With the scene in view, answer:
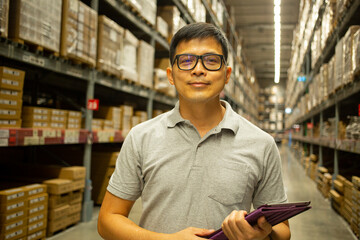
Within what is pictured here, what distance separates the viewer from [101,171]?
451 cm

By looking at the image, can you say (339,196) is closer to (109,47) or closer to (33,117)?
(109,47)

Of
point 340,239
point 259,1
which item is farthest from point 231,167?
point 259,1

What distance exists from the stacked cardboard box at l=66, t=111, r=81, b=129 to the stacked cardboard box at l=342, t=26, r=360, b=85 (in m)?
3.38

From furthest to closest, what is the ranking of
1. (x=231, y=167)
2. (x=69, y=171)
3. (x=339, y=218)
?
(x=339, y=218)
(x=69, y=171)
(x=231, y=167)

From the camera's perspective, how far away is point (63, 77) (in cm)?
450

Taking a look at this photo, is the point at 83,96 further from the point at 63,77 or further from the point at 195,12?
the point at 195,12

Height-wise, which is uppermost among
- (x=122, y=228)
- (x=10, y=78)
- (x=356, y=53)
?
(x=356, y=53)

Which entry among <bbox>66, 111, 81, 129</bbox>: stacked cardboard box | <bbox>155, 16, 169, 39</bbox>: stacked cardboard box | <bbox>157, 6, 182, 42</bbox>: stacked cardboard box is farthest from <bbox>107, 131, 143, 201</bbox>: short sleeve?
<bbox>157, 6, 182, 42</bbox>: stacked cardboard box

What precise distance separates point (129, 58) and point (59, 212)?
239 centimetres

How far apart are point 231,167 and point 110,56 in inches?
124

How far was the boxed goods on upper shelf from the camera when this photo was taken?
2.59 meters

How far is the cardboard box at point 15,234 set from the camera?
8.21 feet

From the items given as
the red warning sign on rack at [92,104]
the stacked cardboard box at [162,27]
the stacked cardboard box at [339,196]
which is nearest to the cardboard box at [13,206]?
the red warning sign on rack at [92,104]

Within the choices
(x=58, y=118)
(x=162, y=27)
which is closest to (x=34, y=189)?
(x=58, y=118)
